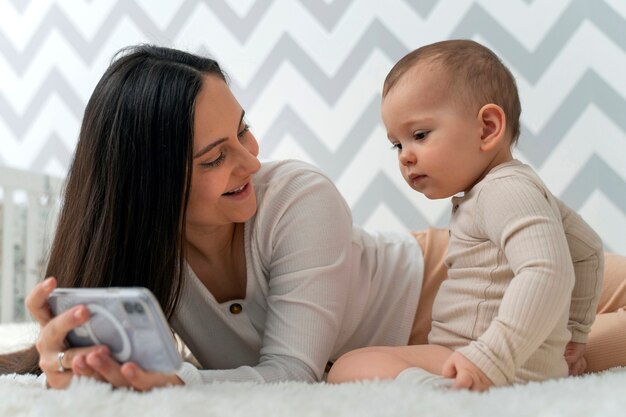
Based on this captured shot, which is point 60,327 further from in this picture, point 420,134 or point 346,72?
point 346,72

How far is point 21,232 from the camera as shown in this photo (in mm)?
2521

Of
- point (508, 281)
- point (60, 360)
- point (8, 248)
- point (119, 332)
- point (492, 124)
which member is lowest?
point (8, 248)

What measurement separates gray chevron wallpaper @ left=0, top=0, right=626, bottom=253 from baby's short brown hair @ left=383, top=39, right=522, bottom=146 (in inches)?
33.7

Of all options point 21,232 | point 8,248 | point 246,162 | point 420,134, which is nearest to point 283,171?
point 246,162

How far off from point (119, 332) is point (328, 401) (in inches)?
9.3

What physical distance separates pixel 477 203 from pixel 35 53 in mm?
2147

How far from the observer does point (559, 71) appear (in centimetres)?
206

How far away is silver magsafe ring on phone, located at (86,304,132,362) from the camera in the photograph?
789 mm

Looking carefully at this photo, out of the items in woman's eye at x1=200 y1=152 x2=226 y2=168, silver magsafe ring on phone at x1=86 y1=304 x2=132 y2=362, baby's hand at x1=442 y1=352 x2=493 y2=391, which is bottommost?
silver magsafe ring on phone at x1=86 y1=304 x2=132 y2=362

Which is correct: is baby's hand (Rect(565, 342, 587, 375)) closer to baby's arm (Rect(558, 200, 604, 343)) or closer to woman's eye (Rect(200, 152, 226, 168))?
baby's arm (Rect(558, 200, 604, 343))

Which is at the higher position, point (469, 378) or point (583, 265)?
point (583, 265)

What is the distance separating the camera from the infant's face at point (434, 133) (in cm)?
104

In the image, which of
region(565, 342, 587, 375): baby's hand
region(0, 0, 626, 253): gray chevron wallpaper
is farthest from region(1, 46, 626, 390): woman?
region(0, 0, 626, 253): gray chevron wallpaper

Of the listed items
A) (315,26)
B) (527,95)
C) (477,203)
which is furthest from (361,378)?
(315,26)
